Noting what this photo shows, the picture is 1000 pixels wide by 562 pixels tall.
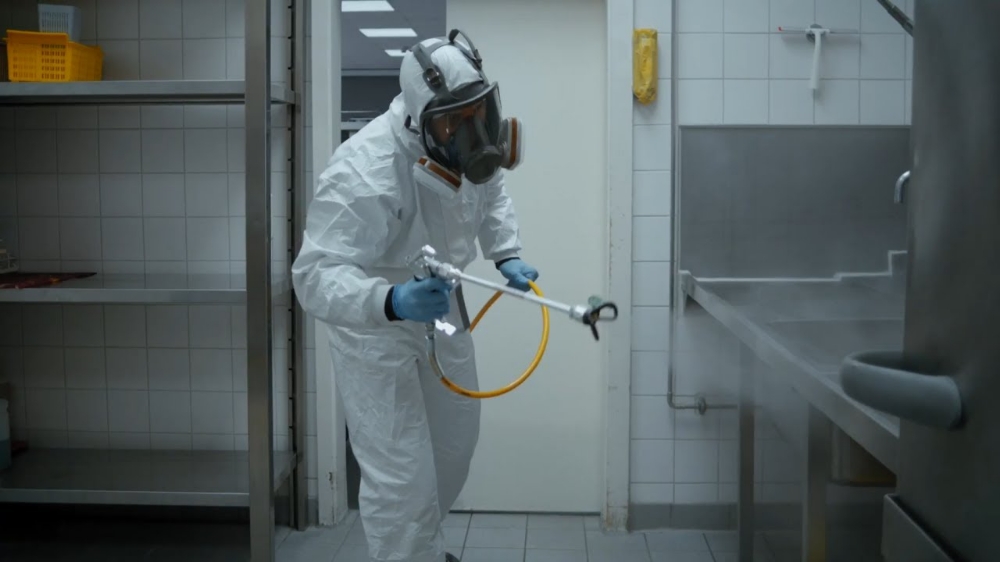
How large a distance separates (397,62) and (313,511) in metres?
7.26

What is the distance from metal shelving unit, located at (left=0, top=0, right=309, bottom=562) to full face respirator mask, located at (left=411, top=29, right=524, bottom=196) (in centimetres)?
73

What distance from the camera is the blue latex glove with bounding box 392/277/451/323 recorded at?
175cm

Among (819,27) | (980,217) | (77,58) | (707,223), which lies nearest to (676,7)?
(819,27)

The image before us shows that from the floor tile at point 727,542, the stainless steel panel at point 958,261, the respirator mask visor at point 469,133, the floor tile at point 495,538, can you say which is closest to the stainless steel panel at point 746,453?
the floor tile at point 727,542

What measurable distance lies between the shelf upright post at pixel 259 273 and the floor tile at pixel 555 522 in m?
0.92

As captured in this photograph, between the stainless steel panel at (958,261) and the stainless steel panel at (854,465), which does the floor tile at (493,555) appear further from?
the stainless steel panel at (958,261)

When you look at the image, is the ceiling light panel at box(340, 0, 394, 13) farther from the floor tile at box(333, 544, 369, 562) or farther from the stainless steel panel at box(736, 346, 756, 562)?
the stainless steel panel at box(736, 346, 756, 562)

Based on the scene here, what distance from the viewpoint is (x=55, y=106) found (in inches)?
115

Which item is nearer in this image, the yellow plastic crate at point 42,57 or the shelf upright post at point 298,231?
the yellow plastic crate at point 42,57

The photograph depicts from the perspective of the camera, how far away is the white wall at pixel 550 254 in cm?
290

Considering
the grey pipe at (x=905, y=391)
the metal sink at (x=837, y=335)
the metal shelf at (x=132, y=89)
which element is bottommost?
the metal sink at (x=837, y=335)

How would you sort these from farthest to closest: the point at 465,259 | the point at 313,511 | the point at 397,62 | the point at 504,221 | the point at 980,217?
the point at 397,62 < the point at 313,511 < the point at 504,221 < the point at 465,259 < the point at 980,217

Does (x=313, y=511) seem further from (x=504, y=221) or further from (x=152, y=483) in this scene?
(x=504, y=221)

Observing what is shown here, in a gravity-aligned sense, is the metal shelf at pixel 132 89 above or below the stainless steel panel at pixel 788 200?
above
